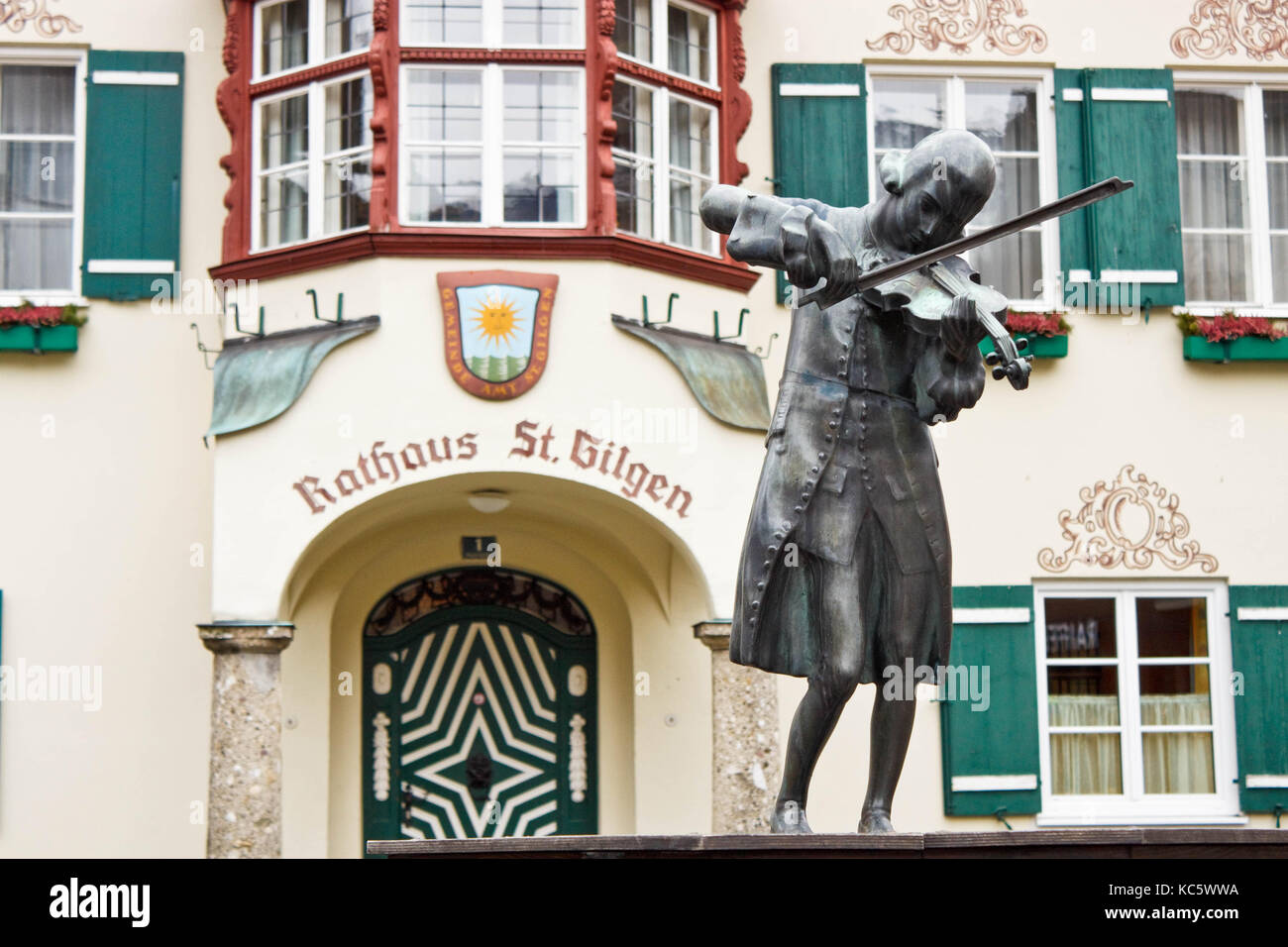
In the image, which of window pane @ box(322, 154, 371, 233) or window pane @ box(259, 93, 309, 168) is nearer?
window pane @ box(322, 154, 371, 233)

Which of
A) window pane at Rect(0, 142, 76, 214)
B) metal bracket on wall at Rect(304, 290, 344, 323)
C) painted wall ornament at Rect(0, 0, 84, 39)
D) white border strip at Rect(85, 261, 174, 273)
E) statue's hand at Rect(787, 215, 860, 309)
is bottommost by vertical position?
statue's hand at Rect(787, 215, 860, 309)

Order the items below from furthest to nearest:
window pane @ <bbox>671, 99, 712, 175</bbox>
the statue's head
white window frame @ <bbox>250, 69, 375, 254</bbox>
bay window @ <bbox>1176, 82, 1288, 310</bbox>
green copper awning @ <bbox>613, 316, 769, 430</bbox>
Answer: bay window @ <bbox>1176, 82, 1288, 310</bbox> → window pane @ <bbox>671, 99, 712, 175</bbox> → white window frame @ <bbox>250, 69, 375, 254</bbox> → green copper awning @ <bbox>613, 316, 769, 430</bbox> → the statue's head

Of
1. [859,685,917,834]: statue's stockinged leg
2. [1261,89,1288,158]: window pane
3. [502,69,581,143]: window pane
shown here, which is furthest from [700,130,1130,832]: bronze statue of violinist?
[1261,89,1288,158]: window pane

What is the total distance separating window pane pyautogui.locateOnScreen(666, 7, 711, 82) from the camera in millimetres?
11664

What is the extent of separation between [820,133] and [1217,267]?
2700 millimetres

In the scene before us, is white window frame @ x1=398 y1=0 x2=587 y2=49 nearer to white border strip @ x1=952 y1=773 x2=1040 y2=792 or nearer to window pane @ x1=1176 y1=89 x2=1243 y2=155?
window pane @ x1=1176 y1=89 x2=1243 y2=155

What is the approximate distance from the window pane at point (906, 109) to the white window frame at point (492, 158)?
2.34m

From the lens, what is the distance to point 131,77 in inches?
470

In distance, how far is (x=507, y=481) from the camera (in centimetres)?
1089

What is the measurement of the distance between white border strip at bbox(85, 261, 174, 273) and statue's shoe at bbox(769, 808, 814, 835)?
7142 millimetres
